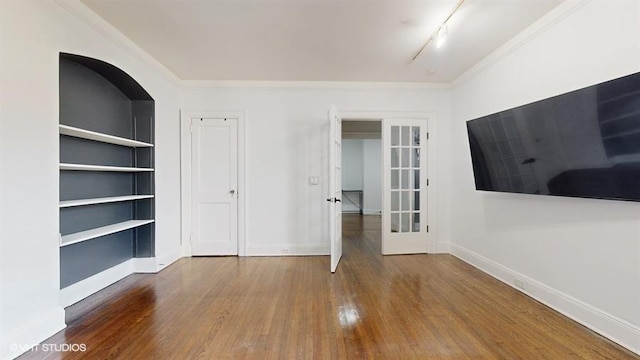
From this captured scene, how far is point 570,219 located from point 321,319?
2289 millimetres

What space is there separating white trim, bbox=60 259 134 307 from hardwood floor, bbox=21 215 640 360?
9 cm

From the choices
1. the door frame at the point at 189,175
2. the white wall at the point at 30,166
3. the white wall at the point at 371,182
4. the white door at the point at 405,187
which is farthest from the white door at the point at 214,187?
the white wall at the point at 371,182

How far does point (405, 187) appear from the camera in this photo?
456cm

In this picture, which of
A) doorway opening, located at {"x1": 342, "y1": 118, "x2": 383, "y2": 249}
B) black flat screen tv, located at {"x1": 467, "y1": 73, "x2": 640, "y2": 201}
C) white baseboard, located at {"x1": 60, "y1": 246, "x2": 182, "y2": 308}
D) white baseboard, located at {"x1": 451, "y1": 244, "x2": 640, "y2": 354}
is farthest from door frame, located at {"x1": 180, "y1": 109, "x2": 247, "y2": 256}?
doorway opening, located at {"x1": 342, "y1": 118, "x2": 383, "y2": 249}

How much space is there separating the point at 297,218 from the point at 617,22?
385 cm

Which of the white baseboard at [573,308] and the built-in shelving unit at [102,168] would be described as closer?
the white baseboard at [573,308]

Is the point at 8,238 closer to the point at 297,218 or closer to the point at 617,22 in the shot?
the point at 297,218

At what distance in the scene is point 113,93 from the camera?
11.0 feet

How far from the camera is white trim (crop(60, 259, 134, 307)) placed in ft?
8.90

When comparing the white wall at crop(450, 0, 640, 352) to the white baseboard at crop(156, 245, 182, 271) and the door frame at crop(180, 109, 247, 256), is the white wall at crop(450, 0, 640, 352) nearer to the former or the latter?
the door frame at crop(180, 109, 247, 256)

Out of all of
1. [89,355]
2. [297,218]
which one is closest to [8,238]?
[89,355]

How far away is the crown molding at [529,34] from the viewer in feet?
8.03

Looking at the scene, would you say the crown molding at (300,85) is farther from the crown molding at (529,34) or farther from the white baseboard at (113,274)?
the white baseboard at (113,274)

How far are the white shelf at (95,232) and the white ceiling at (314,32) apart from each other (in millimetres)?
2000
